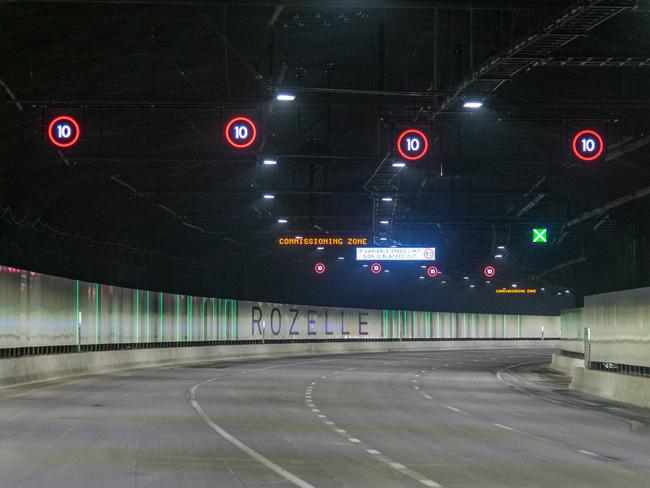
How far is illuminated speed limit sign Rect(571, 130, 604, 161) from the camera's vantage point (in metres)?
27.3

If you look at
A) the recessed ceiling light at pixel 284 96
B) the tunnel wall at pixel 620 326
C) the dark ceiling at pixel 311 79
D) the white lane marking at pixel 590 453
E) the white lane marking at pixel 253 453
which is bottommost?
the white lane marking at pixel 590 453

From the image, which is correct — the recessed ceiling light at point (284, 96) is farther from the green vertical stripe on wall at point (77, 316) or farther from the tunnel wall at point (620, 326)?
the green vertical stripe on wall at point (77, 316)

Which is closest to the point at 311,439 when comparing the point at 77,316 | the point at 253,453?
the point at 253,453

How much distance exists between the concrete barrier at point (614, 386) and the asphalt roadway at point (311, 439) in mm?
742

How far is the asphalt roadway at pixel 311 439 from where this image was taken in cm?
1619

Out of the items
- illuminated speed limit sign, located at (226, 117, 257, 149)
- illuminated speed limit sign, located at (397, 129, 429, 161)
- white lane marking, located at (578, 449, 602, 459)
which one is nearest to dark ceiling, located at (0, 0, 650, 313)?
illuminated speed limit sign, located at (226, 117, 257, 149)

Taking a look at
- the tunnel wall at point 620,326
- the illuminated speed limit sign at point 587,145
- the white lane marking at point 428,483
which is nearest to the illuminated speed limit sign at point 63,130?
the illuminated speed limit sign at point 587,145

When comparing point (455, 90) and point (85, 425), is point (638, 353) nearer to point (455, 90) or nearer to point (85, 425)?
point (455, 90)

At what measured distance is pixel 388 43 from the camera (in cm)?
2903

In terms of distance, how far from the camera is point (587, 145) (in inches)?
1075

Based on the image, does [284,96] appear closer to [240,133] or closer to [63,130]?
[240,133]

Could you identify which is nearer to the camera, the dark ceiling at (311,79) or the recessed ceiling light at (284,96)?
the dark ceiling at (311,79)

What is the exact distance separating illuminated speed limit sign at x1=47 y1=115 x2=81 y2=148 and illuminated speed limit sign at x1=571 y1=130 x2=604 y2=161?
1082 centimetres

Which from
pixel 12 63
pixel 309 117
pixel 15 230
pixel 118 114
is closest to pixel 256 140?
pixel 12 63
